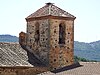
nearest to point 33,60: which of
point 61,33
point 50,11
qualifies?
point 61,33

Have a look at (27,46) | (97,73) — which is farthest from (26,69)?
(97,73)

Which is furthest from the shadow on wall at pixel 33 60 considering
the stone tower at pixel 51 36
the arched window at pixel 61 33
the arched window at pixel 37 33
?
the arched window at pixel 61 33

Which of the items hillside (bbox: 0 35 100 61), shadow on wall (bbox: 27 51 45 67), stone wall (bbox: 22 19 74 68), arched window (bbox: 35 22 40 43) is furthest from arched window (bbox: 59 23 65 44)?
hillside (bbox: 0 35 100 61)

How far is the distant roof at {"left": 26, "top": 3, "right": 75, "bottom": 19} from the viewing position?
1134 inches

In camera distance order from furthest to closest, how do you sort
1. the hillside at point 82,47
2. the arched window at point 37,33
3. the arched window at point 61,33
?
the hillside at point 82,47
the arched window at point 37,33
the arched window at point 61,33

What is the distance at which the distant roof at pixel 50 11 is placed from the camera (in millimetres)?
28798

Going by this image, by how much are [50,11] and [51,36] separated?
1932 millimetres

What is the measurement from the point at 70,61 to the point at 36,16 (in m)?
4.33

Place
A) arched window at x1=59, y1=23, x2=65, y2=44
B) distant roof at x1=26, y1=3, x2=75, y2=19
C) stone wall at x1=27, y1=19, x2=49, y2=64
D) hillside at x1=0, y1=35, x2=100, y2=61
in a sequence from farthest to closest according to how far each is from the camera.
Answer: hillside at x1=0, y1=35, x2=100, y2=61 → arched window at x1=59, y1=23, x2=65, y2=44 → distant roof at x1=26, y1=3, x2=75, y2=19 → stone wall at x1=27, y1=19, x2=49, y2=64

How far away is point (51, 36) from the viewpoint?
28.5 metres

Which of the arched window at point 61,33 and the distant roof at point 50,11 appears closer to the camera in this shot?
the distant roof at point 50,11

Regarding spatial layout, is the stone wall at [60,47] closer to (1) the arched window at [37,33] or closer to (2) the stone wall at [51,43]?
(2) the stone wall at [51,43]

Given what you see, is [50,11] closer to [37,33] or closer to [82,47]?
[37,33]

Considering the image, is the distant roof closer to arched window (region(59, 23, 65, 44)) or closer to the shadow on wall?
arched window (region(59, 23, 65, 44))
